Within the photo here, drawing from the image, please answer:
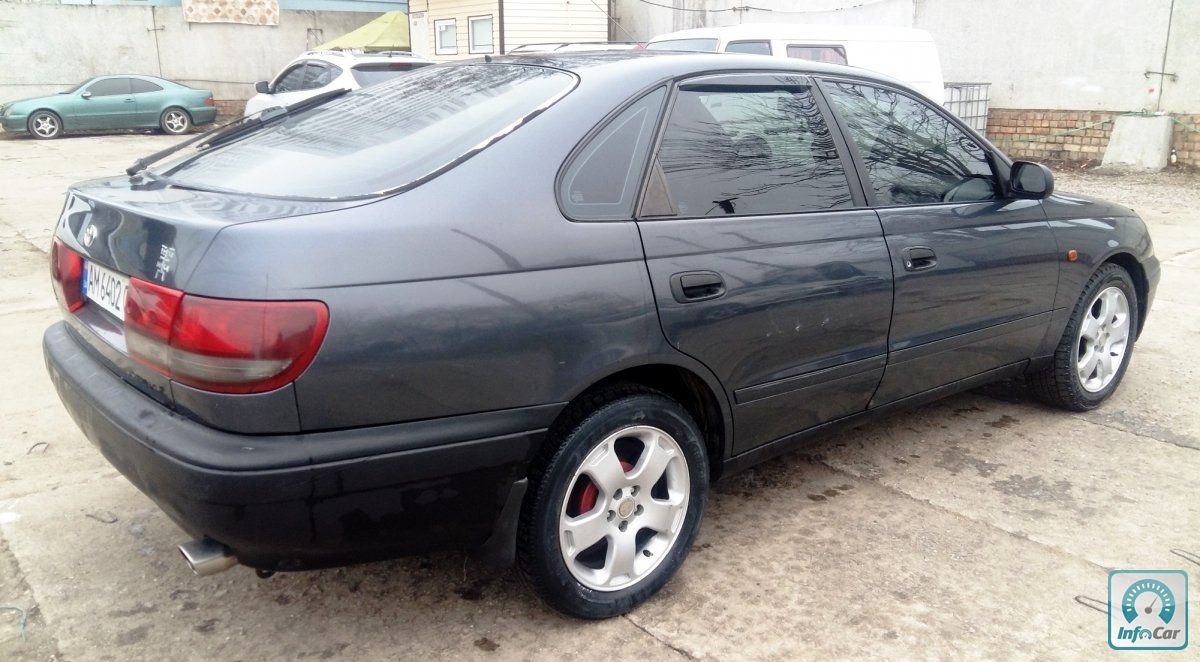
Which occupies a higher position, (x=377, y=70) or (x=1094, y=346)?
(x=377, y=70)

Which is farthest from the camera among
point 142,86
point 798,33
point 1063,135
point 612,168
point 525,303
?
point 142,86

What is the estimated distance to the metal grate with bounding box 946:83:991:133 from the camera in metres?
12.9

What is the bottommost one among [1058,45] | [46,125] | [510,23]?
[46,125]

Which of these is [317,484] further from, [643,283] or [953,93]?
[953,93]

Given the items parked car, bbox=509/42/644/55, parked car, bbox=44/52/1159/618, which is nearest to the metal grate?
Answer: parked car, bbox=509/42/644/55

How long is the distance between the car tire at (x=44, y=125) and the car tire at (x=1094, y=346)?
2006cm

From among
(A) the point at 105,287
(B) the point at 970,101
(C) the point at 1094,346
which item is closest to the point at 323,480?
(A) the point at 105,287

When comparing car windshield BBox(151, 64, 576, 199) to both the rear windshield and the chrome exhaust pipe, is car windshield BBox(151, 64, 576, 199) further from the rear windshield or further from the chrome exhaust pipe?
the rear windshield

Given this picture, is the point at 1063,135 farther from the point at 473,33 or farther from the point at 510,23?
the point at 473,33

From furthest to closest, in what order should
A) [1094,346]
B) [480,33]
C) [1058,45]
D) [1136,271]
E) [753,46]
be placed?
[480,33]
[1058,45]
[753,46]
[1136,271]
[1094,346]

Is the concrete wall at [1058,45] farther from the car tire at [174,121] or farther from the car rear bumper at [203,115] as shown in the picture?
the car tire at [174,121]

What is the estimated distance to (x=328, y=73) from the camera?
452 inches

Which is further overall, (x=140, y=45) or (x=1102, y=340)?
(x=140, y=45)

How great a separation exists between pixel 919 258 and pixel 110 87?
20131 mm
